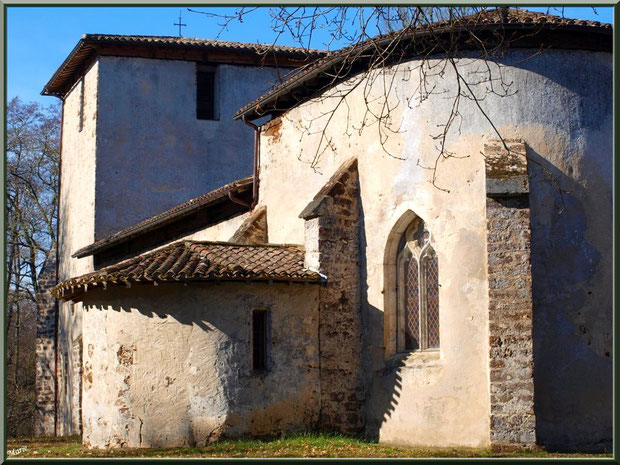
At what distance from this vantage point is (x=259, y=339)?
56.3 feet

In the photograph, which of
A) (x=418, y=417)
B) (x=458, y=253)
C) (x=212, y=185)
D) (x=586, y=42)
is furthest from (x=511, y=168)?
(x=212, y=185)

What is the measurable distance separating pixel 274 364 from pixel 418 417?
2.62m

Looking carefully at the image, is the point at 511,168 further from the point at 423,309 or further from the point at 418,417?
the point at 418,417

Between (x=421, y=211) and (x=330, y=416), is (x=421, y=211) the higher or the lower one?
the higher one

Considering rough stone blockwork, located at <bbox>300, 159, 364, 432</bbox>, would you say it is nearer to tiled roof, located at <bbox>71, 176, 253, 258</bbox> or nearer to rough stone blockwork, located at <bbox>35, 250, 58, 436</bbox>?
tiled roof, located at <bbox>71, 176, 253, 258</bbox>

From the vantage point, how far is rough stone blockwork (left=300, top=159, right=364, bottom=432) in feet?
56.6

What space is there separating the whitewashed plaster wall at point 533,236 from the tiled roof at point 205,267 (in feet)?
6.54

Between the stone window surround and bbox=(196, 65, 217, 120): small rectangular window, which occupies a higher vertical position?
bbox=(196, 65, 217, 120): small rectangular window

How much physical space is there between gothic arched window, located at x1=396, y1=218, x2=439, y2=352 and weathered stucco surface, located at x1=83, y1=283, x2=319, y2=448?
1.55 meters

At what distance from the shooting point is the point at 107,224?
1046 inches

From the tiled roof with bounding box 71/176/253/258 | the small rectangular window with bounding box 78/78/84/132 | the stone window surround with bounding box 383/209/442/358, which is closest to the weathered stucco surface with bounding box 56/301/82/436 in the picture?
the tiled roof with bounding box 71/176/253/258

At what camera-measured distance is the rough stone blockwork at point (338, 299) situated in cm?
1727

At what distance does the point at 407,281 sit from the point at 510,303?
2.59 m

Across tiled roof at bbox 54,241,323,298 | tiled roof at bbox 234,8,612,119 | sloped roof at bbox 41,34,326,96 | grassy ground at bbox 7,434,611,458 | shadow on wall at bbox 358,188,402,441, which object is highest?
sloped roof at bbox 41,34,326,96
